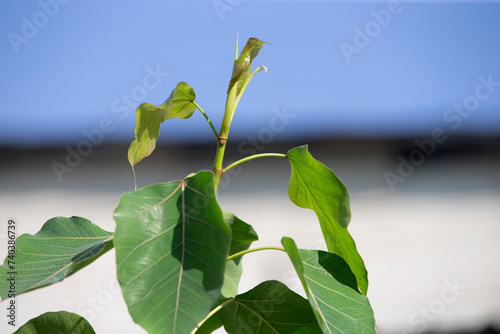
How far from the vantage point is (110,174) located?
2.06m

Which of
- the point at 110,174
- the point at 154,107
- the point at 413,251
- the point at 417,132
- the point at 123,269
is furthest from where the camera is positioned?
→ the point at 413,251

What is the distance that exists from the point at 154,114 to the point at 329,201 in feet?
1.13

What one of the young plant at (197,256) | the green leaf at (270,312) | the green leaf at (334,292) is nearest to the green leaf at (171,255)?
the young plant at (197,256)

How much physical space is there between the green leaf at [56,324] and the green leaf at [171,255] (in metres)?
0.34

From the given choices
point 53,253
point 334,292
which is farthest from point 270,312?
point 53,253

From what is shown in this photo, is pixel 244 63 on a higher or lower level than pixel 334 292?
higher

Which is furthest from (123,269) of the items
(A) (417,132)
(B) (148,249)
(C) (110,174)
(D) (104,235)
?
(A) (417,132)

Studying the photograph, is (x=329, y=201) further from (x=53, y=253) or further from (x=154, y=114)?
(x=53, y=253)

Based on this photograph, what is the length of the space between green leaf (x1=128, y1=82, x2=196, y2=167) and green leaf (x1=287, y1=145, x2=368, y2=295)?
207 millimetres

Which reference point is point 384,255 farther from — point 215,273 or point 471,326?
point 215,273

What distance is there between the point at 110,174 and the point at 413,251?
1.88m

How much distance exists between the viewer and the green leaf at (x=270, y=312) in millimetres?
639

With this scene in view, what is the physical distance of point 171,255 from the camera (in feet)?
1.49

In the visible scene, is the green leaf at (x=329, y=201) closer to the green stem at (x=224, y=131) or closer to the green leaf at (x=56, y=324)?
the green stem at (x=224, y=131)
